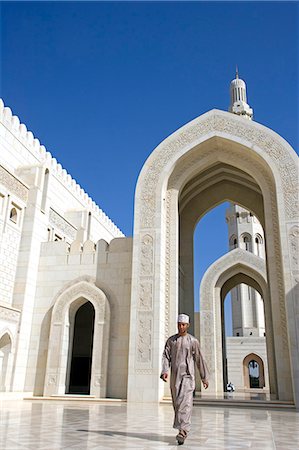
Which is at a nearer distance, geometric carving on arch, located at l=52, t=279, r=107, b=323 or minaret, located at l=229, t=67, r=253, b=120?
geometric carving on arch, located at l=52, t=279, r=107, b=323

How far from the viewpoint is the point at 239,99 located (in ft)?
92.5

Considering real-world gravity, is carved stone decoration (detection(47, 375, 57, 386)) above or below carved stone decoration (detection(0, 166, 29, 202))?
below

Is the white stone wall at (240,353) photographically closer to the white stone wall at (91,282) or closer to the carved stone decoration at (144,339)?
the white stone wall at (91,282)

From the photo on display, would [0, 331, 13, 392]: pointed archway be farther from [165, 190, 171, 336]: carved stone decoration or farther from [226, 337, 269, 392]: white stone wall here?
[226, 337, 269, 392]: white stone wall

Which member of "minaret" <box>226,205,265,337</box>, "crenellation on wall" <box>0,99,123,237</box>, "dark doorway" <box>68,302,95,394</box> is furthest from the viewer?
"minaret" <box>226,205,265,337</box>

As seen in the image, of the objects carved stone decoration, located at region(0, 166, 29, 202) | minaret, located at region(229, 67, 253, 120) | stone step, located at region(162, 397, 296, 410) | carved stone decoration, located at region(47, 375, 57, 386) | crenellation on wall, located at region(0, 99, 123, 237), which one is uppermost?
minaret, located at region(229, 67, 253, 120)

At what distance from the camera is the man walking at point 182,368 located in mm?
3928

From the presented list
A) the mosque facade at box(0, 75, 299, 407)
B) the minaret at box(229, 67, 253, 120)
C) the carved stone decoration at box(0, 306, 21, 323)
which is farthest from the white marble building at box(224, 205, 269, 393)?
the carved stone decoration at box(0, 306, 21, 323)

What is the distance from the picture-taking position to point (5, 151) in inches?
433

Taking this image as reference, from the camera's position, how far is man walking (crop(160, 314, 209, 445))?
393 cm

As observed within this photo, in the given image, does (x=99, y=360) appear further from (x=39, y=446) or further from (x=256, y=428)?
(x=39, y=446)

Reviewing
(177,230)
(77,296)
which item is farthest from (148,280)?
(77,296)

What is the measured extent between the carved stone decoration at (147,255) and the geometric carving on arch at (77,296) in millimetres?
1146

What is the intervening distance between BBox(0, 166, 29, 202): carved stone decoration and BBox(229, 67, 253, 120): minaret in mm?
19640
